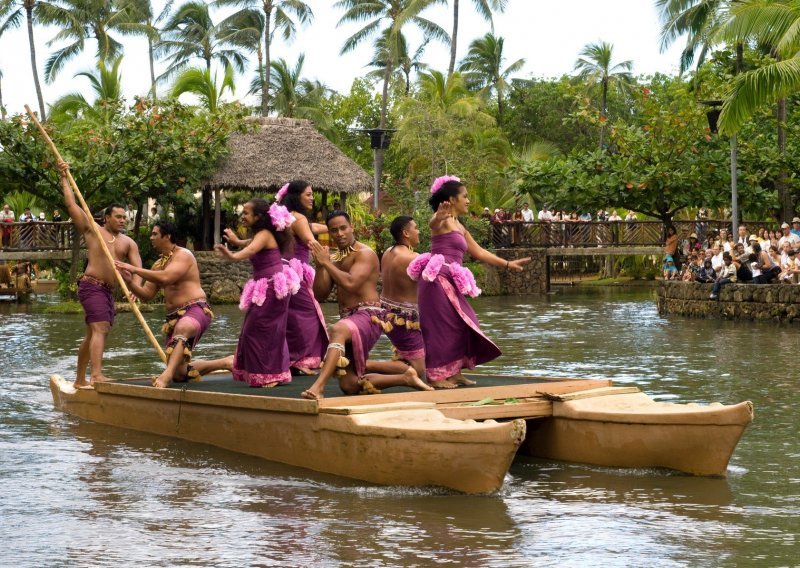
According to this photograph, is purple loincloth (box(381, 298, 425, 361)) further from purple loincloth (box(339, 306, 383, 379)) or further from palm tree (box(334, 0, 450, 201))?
palm tree (box(334, 0, 450, 201))

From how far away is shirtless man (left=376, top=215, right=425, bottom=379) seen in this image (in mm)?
8430

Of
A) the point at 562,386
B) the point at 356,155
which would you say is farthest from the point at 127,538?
the point at 356,155

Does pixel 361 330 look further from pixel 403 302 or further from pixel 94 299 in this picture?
pixel 94 299

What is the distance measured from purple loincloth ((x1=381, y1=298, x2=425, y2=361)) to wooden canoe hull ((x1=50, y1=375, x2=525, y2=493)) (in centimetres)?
114

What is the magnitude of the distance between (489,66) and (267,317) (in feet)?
138

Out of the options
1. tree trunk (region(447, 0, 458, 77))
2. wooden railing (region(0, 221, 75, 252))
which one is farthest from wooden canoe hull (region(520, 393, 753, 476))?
tree trunk (region(447, 0, 458, 77))

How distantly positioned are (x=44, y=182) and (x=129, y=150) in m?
1.75

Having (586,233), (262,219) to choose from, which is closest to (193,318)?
(262,219)

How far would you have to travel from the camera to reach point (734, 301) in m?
20.7

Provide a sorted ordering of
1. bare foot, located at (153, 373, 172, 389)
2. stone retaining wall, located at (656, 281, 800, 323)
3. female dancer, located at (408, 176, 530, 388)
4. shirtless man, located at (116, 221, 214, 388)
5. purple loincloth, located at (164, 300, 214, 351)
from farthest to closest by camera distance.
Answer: stone retaining wall, located at (656, 281, 800, 323), purple loincloth, located at (164, 300, 214, 351), shirtless man, located at (116, 221, 214, 388), bare foot, located at (153, 373, 172, 389), female dancer, located at (408, 176, 530, 388)

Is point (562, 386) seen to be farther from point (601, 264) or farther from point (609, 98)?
point (609, 98)

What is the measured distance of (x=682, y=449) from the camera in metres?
7.26

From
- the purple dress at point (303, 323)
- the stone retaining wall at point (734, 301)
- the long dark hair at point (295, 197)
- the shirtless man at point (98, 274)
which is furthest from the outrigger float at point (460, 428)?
the stone retaining wall at point (734, 301)

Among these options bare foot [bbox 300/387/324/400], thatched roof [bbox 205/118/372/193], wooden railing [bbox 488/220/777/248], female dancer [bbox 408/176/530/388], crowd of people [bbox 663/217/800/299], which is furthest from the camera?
wooden railing [bbox 488/220/777/248]
